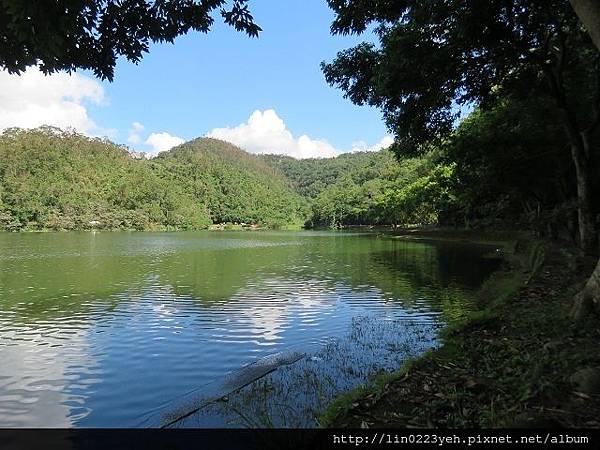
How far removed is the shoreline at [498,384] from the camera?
16.5 ft

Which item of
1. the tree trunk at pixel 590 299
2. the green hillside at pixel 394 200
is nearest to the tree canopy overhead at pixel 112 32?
the tree trunk at pixel 590 299

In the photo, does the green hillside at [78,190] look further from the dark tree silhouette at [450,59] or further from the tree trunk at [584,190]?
the tree trunk at [584,190]

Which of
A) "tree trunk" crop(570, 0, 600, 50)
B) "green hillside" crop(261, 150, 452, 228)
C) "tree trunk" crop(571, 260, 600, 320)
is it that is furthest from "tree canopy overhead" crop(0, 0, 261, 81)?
"green hillside" crop(261, 150, 452, 228)

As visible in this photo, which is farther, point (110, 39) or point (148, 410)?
point (148, 410)

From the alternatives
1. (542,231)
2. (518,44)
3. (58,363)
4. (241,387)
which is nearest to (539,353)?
(241,387)

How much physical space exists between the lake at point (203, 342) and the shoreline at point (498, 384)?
1.41 m

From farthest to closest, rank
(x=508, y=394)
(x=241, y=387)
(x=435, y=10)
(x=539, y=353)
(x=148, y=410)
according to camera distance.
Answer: (x=435, y=10) → (x=241, y=387) → (x=148, y=410) → (x=539, y=353) → (x=508, y=394)

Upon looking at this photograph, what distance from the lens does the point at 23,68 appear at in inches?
235

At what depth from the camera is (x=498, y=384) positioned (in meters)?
6.18

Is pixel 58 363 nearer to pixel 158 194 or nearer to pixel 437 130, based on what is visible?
pixel 437 130

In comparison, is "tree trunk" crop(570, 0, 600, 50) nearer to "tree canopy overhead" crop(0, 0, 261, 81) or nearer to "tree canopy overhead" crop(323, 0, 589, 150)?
"tree canopy overhead" crop(323, 0, 589, 150)

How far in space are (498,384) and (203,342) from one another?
8.81 meters

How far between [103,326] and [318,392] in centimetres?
933

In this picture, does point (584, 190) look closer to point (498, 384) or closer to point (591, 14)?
point (591, 14)
